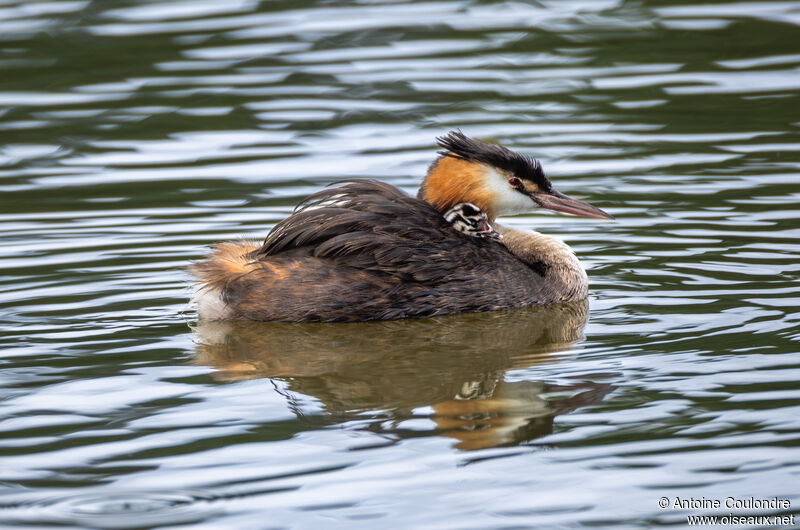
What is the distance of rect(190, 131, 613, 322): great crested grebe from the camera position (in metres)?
7.07

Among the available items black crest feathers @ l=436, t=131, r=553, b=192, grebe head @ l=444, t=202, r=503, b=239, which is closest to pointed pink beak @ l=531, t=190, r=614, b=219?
black crest feathers @ l=436, t=131, r=553, b=192

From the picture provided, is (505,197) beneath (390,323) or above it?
above

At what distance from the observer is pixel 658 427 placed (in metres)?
5.25

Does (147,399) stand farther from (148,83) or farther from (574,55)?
(574,55)

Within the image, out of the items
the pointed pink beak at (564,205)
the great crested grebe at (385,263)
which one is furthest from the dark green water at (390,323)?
the pointed pink beak at (564,205)

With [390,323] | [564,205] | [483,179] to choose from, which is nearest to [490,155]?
[483,179]

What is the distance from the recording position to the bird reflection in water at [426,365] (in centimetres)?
550

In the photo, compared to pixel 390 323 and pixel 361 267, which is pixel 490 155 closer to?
pixel 361 267

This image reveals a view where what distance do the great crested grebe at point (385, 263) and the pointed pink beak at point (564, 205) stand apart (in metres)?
0.35

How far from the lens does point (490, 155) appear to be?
24.7ft

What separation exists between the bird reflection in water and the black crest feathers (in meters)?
0.84

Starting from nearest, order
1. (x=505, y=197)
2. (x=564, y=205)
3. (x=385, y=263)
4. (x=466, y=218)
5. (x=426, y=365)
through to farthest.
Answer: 1. (x=426, y=365)
2. (x=385, y=263)
3. (x=466, y=218)
4. (x=505, y=197)
5. (x=564, y=205)

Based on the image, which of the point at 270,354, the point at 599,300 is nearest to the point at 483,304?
the point at 599,300

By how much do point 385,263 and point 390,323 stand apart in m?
0.34
